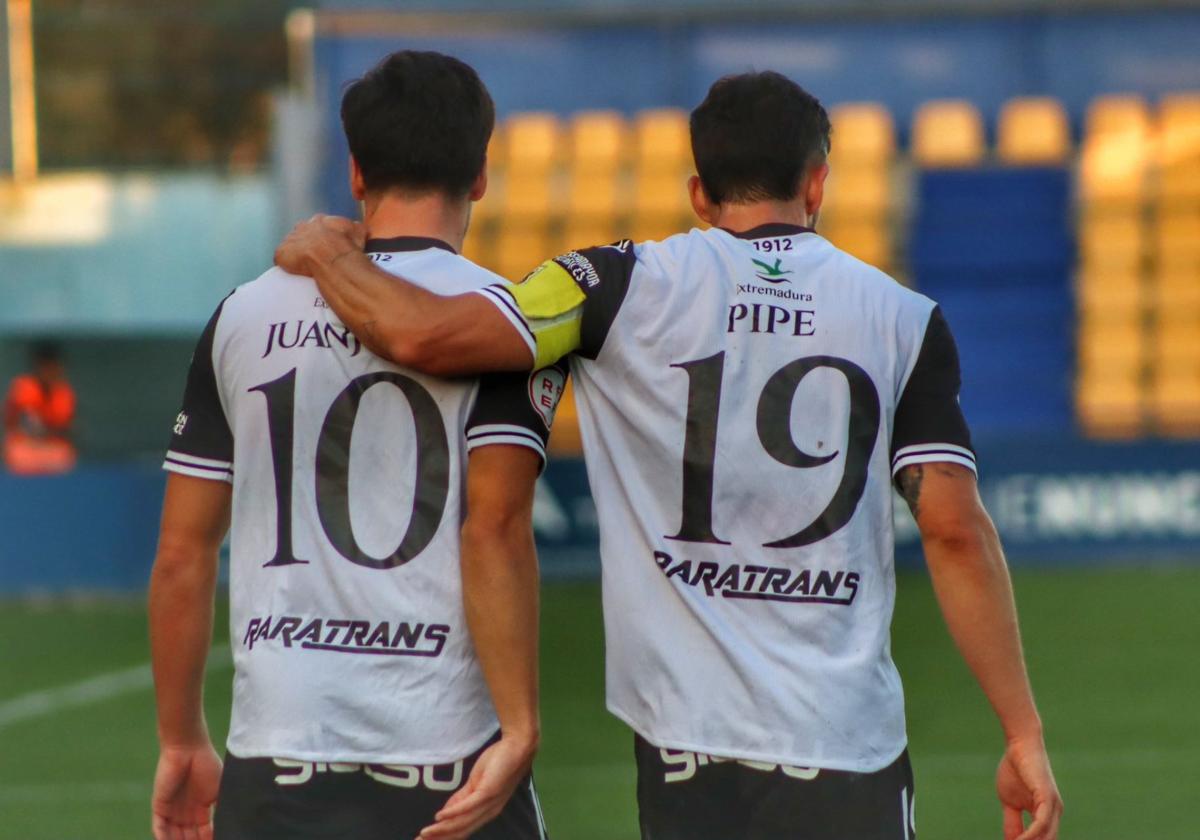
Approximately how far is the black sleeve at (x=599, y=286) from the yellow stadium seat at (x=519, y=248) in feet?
39.1

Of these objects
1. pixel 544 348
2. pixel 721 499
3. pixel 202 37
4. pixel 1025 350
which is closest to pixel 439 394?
pixel 544 348

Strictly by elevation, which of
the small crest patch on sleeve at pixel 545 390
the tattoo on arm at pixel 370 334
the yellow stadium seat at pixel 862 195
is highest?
the tattoo on arm at pixel 370 334

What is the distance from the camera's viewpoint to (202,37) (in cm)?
1728

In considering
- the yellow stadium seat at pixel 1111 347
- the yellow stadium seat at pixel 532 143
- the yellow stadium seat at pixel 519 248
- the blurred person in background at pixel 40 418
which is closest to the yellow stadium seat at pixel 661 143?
the yellow stadium seat at pixel 532 143

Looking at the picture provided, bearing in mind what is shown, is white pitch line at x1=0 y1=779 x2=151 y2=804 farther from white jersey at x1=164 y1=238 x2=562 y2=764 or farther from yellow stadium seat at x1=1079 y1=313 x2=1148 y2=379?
yellow stadium seat at x1=1079 y1=313 x2=1148 y2=379

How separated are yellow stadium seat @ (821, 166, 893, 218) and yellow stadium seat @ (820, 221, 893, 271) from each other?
9 centimetres

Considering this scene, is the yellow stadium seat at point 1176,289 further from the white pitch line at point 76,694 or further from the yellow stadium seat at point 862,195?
the white pitch line at point 76,694

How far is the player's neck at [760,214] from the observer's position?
9.33 ft

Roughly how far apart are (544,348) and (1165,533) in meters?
9.86

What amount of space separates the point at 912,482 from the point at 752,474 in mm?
267

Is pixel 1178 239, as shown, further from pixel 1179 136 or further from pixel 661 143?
pixel 661 143

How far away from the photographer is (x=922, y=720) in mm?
7668

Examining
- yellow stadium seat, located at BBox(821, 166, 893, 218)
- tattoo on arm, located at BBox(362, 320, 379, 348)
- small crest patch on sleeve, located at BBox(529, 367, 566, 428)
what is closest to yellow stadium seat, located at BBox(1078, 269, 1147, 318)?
yellow stadium seat, located at BBox(821, 166, 893, 218)

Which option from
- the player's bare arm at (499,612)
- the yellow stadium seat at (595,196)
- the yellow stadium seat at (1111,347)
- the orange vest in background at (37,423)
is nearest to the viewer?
the player's bare arm at (499,612)
